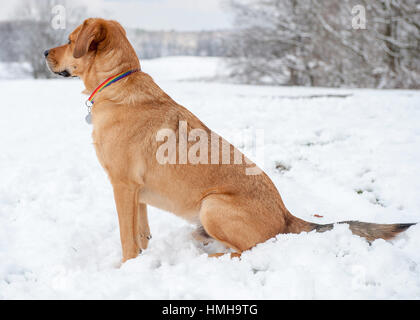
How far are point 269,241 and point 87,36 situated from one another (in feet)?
7.05

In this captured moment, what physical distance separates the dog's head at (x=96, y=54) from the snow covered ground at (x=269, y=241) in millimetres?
1530

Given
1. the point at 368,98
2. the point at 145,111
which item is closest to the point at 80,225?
the point at 145,111

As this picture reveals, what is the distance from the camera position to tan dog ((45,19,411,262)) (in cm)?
264

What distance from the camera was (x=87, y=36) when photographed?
2746mm

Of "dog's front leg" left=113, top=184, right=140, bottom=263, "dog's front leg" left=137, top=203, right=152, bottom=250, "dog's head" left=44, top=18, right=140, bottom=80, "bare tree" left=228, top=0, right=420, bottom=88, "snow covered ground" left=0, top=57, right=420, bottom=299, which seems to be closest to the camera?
"snow covered ground" left=0, top=57, right=420, bottom=299

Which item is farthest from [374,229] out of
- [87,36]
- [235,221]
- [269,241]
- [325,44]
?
[325,44]

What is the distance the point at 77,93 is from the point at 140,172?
11.0 meters

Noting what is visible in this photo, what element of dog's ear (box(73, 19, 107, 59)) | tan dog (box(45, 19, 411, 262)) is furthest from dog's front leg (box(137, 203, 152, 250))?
dog's ear (box(73, 19, 107, 59))

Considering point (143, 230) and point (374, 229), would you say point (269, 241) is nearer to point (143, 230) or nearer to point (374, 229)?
point (374, 229)

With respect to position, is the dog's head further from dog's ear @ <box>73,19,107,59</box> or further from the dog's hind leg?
the dog's hind leg

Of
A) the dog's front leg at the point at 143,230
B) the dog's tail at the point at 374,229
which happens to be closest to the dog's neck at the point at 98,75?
the dog's front leg at the point at 143,230

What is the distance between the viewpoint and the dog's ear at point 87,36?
2734mm

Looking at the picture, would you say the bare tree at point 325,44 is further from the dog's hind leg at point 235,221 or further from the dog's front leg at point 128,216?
the dog's front leg at point 128,216

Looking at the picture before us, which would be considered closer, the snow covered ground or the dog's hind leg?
the snow covered ground
